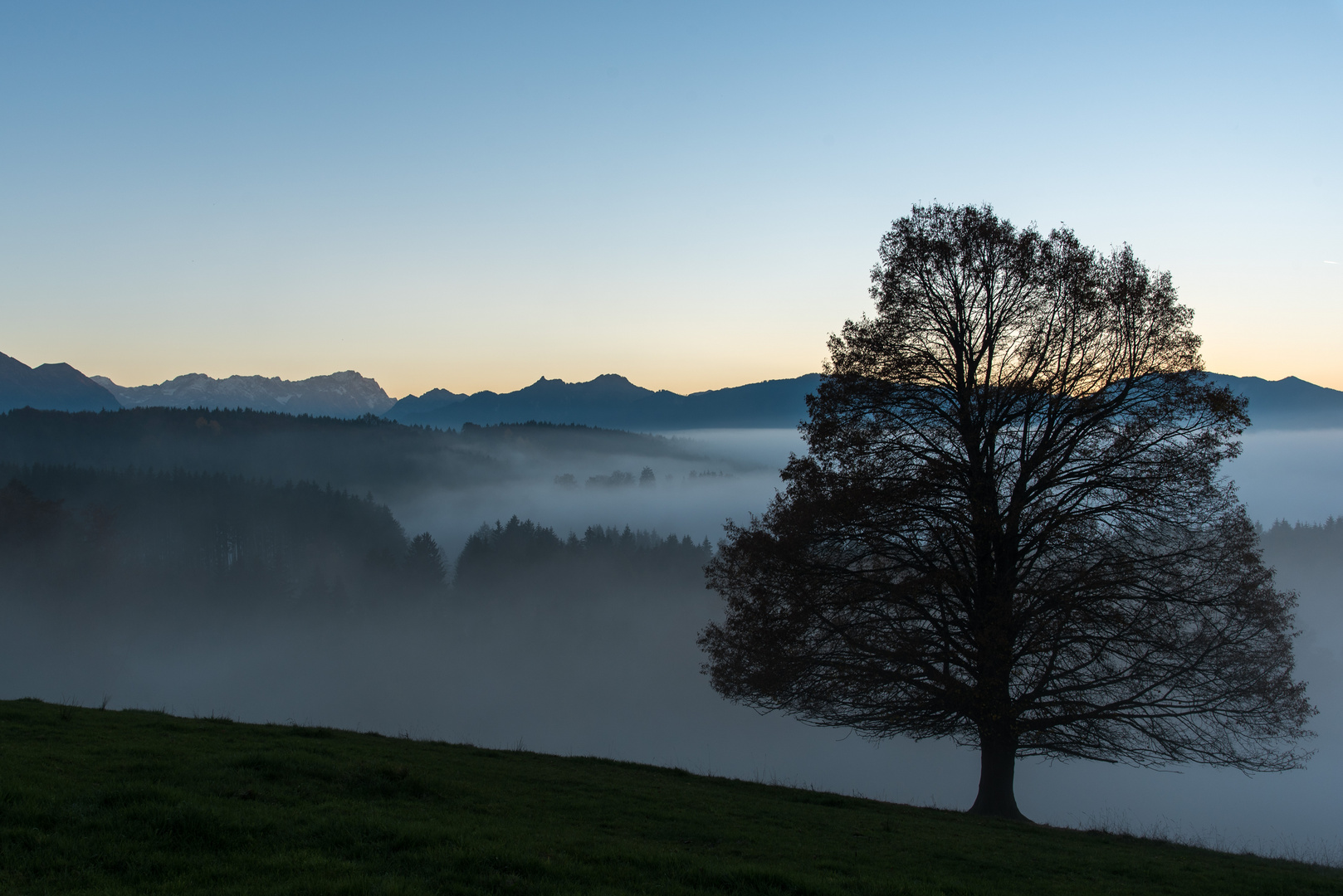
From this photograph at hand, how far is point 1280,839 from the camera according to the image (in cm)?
5872

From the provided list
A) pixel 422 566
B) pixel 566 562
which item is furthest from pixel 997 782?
pixel 566 562

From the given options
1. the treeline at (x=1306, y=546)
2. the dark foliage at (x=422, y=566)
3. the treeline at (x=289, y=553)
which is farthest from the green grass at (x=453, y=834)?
the treeline at (x=1306, y=546)

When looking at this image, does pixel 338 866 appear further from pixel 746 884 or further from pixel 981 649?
pixel 981 649

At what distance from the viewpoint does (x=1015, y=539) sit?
1659 cm

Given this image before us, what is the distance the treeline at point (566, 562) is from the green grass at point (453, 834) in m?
113

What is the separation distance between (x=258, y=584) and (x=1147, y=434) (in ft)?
460

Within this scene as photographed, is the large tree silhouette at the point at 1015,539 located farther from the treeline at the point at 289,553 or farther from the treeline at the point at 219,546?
the treeline at the point at 289,553

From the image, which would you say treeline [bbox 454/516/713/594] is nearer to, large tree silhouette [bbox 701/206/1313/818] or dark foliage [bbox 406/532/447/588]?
dark foliage [bbox 406/532/447/588]

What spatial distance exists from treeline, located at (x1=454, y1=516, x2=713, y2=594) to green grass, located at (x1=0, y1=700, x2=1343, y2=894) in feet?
371

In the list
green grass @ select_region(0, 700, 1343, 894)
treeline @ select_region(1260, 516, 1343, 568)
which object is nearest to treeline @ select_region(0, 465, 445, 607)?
green grass @ select_region(0, 700, 1343, 894)

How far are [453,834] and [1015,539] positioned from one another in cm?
1360

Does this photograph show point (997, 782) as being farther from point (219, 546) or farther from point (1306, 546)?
point (1306, 546)

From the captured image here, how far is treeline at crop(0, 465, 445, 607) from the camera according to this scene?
8981cm

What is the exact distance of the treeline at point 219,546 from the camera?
8981 cm
